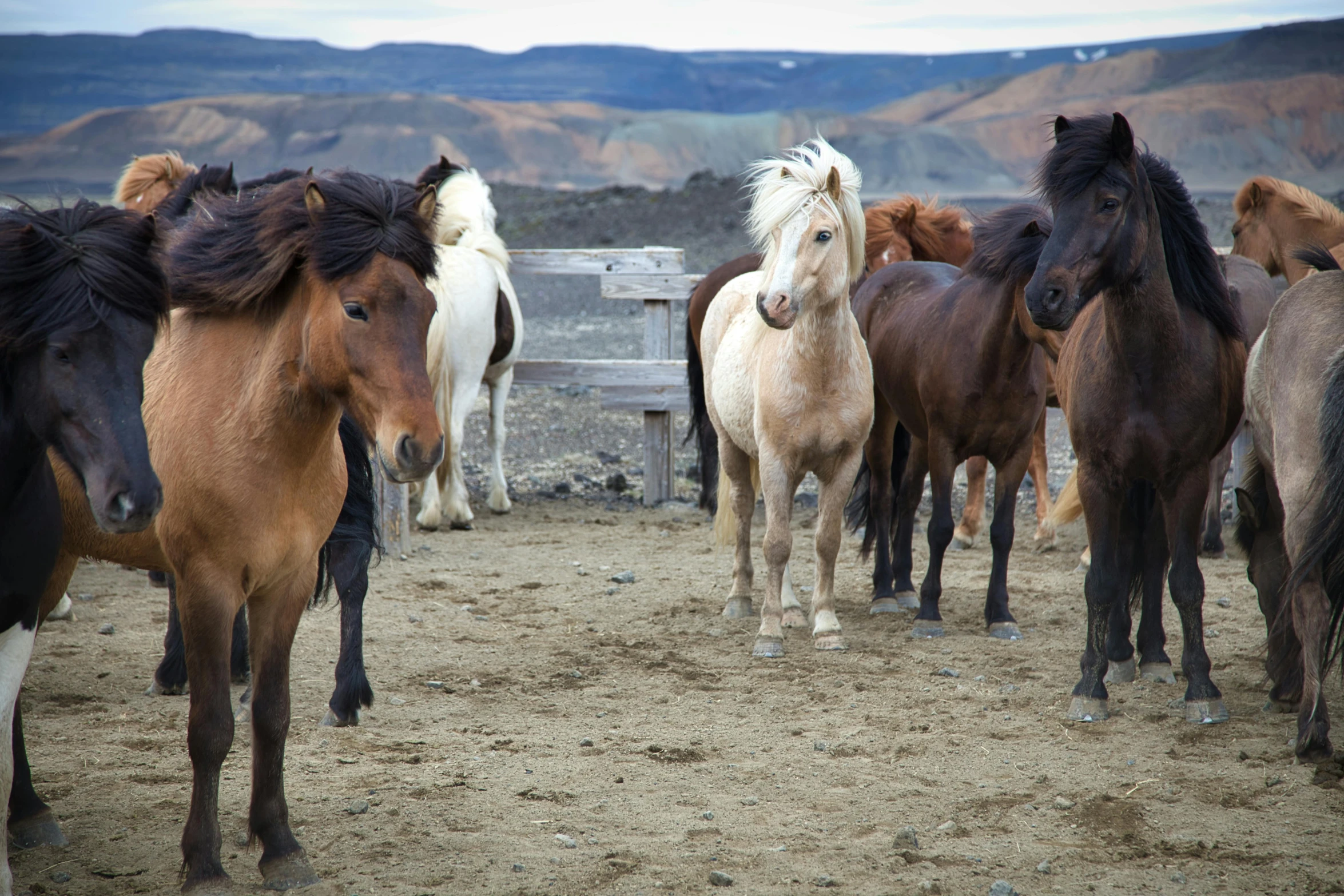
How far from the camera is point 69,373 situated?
2.05 m

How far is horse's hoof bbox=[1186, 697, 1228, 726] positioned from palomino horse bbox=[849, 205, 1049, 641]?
1.19 m

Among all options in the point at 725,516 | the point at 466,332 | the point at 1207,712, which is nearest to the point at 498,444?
the point at 466,332

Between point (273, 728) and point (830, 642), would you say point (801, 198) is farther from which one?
point (273, 728)

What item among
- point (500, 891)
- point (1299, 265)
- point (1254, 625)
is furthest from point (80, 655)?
point (1299, 265)

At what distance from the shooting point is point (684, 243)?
21797mm

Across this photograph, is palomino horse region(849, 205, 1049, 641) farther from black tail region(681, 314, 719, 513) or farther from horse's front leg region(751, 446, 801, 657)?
black tail region(681, 314, 719, 513)

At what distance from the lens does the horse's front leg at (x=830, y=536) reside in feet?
16.3

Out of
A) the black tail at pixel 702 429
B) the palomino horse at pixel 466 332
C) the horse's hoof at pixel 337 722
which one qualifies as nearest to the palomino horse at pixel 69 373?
the horse's hoof at pixel 337 722

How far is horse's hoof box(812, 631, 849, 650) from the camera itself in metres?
4.94

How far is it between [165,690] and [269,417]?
7.49ft

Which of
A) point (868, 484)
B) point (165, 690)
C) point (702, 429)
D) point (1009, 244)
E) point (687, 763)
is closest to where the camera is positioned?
point (687, 763)

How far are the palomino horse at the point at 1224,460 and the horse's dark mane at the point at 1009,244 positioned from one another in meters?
1.00

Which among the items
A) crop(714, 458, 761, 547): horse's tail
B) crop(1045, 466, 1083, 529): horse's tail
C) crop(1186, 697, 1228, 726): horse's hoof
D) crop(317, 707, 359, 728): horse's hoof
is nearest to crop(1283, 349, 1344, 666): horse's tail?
crop(1186, 697, 1228, 726): horse's hoof

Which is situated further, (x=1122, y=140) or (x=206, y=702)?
(x=1122, y=140)
